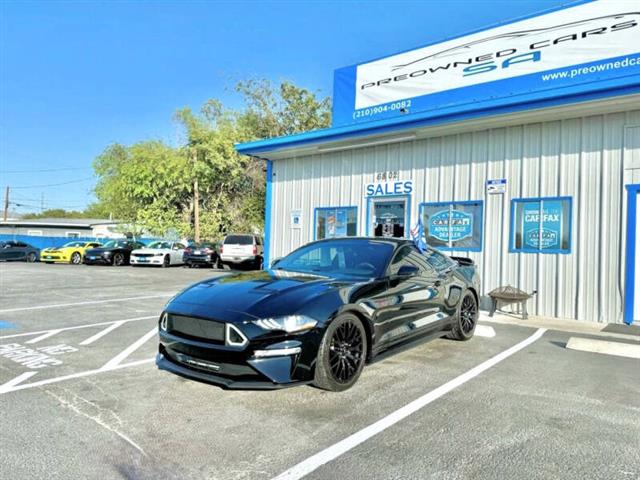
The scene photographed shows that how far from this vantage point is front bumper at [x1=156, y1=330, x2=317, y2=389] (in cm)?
361

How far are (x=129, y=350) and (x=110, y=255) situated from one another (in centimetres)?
2059

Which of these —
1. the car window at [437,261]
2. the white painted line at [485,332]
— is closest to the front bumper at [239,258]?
the white painted line at [485,332]

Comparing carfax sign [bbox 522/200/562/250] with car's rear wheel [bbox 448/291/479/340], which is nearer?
car's rear wheel [bbox 448/291/479/340]

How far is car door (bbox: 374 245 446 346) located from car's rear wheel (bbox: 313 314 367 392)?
31 cm

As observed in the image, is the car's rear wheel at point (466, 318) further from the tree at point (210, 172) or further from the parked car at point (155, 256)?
the tree at point (210, 172)

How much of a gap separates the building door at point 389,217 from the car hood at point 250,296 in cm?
689

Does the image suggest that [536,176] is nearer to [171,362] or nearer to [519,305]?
[519,305]

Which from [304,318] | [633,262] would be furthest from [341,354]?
[633,262]

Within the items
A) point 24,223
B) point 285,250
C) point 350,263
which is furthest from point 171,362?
point 24,223

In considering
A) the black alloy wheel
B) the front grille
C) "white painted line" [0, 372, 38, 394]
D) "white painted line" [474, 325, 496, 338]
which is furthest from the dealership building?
the black alloy wheel

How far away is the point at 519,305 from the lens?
9453 mm

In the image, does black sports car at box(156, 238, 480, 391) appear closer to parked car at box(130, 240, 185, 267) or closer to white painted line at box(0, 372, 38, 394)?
white painted line at box(0, 372, 38, 394)

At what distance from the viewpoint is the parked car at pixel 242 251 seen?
805 inches

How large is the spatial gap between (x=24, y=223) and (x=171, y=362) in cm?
6691
